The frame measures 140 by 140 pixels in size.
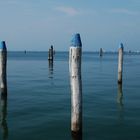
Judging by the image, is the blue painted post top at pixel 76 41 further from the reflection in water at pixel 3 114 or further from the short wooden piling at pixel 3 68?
the short wooden piling at pixel 3 68

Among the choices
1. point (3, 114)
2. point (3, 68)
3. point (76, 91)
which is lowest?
point (3, 114)

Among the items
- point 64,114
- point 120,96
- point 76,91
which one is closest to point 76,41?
point 76,91

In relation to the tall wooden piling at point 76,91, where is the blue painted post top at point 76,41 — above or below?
above

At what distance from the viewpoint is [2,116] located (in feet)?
53.5

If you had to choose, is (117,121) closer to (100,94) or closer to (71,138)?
(71,138)

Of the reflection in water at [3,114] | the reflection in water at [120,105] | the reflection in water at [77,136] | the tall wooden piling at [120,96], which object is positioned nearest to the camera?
the reflection in water at [77,136]

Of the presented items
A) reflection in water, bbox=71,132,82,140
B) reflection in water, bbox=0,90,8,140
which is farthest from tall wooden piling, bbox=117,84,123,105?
reflection in water, bbox=71,132,82,140

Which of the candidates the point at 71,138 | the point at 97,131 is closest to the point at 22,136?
the point at 71,138

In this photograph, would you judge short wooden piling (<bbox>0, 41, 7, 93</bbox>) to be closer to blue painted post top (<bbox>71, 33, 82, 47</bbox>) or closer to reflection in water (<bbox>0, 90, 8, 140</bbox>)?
reflection in water (<bbox>0, 90, 8, 140</bbox>)

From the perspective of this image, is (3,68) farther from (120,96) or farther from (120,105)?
(120,96)

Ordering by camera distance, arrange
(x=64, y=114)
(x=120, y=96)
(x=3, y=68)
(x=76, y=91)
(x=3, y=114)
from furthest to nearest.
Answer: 1. (x=120, y=96)
2. (x=3, y=68)
3. (x=3, y=114)
4. (x=64, y=114)
5. (x=76, y=91)

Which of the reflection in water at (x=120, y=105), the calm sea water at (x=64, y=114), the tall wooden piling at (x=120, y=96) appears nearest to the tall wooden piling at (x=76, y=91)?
the calm sea water at (x=64, y=114)

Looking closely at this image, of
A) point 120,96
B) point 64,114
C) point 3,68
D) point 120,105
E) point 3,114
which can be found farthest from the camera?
point 120,96

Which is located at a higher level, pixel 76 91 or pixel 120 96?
pixel 76 91
